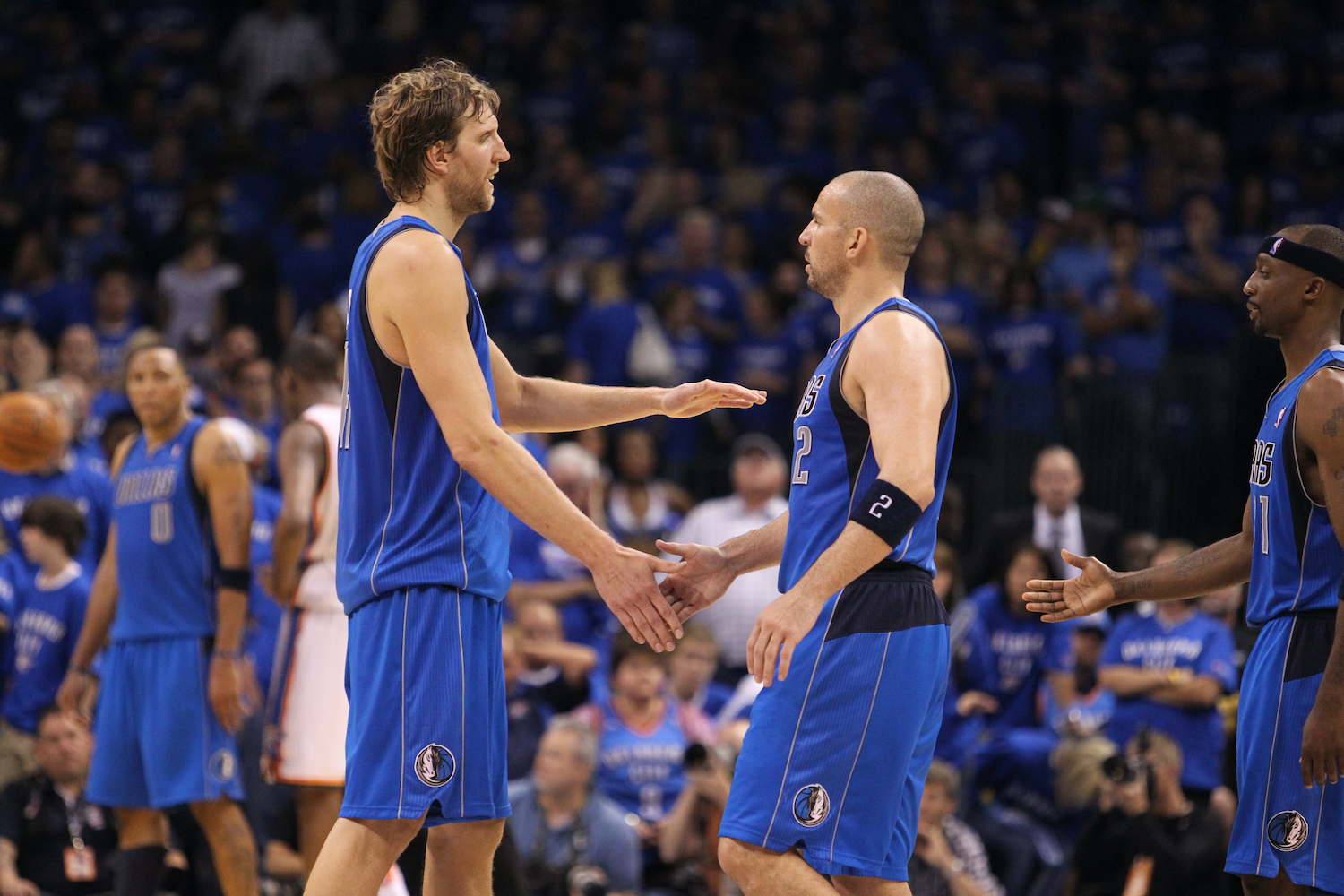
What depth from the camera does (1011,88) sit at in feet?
53.2

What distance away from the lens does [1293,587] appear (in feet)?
16.1

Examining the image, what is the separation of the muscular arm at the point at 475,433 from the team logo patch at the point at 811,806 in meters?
0.60

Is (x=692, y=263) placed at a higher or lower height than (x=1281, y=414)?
higher

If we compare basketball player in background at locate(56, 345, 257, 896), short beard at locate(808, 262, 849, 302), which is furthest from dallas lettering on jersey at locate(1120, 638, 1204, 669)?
short beard at locate(808, 262, 849, 302)

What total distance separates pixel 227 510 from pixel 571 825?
9.28ft

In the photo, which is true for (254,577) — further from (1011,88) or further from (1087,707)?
(1011,88)

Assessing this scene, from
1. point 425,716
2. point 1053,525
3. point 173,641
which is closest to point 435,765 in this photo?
point 425,716

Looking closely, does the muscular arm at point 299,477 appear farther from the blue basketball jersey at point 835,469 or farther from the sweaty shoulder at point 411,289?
the blue basketball jersey at point 835,469

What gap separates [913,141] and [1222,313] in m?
3.30

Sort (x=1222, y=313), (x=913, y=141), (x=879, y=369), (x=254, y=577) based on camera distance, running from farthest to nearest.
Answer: (x=913, y=141) < (x=1222, y=313) < (x=254, y=577) < (x=879, y=369)

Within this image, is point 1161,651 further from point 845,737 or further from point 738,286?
point 845,737

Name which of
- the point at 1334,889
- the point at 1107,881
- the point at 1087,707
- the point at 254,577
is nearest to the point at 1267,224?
the point at 1087,707

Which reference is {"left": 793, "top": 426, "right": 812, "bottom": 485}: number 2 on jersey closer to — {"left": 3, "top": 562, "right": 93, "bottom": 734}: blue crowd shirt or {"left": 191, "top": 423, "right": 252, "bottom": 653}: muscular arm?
{"left": 191, "top": 423, "right": 252, "bottom": 653}: muscular arm

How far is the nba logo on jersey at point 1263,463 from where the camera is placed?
5.00 meters
